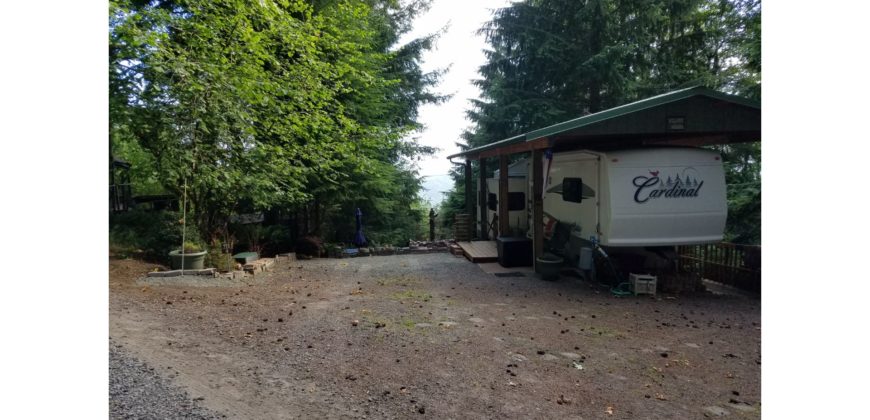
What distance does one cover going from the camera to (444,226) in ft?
57.1

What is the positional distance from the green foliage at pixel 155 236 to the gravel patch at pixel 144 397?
4.74m

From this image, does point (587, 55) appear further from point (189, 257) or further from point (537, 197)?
point (189, 257)

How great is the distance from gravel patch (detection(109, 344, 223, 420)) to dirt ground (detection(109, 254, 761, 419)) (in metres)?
0.11

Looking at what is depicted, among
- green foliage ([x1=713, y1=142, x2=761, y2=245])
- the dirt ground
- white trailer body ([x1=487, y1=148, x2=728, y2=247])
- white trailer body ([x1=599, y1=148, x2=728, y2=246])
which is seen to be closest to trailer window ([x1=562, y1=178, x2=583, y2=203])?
white trailer body ([x1=487, y1=148, x2=728, y2=247])

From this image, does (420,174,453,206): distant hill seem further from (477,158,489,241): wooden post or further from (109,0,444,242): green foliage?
(109,0,444,242): green foliage

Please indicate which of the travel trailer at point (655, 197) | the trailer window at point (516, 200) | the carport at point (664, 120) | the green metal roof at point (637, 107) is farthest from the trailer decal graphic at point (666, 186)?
the trailer window at point (516, 200)

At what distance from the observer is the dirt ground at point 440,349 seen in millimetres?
3311

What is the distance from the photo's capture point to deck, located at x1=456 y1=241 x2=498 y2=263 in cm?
1040

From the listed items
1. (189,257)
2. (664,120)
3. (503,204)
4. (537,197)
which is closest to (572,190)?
(537,197)

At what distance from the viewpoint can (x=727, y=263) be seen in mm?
8617

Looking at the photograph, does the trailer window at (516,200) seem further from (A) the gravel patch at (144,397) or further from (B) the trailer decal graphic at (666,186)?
(A) the gravel patch at (144,397)

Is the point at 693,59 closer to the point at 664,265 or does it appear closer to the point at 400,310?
the point at 664,265

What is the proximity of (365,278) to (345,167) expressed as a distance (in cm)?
440

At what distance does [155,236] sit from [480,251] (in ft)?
21.8
